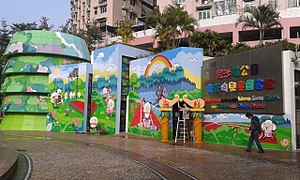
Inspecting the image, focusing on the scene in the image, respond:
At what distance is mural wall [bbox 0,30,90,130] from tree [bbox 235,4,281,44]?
23386 mm

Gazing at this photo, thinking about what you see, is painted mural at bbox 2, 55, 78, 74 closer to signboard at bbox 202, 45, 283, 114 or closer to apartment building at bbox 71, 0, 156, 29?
signboard at bbox 202, 45, 283, 114

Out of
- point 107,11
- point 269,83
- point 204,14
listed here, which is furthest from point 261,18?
point 107,11

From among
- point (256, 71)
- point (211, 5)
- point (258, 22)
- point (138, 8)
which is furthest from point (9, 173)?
point (138, 8)

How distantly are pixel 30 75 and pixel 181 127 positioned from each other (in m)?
18.5

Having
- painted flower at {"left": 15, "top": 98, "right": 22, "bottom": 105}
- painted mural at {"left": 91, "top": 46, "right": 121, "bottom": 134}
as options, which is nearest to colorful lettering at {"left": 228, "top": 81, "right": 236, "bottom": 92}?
painted mural at {"left": 91, "top": 46, "right": 121, "bottom": 134}

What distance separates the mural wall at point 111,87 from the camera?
22.5 m

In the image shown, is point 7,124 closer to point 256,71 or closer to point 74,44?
point 74,44

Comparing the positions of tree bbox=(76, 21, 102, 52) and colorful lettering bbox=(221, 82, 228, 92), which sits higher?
tree bbox=(76, 21, 102, 52)

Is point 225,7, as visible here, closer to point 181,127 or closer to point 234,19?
point 234,19

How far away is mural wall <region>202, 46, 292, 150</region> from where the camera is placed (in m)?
13.6

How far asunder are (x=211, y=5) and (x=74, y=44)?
91.1 ft

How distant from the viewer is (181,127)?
699 inches

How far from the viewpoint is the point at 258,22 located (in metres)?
39.8

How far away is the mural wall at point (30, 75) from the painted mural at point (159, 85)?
10.8m
